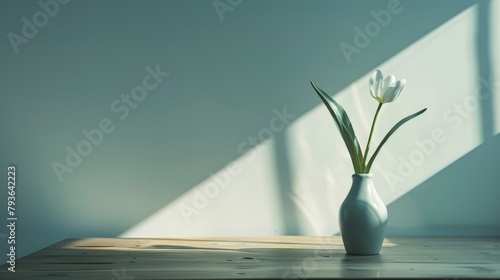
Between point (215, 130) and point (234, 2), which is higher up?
point (234, 2)

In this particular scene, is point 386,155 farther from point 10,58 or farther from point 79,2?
point 10,58

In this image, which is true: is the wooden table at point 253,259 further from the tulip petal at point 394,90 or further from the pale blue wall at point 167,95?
the tulip petal at point 394,90

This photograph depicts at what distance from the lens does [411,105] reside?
249 cm

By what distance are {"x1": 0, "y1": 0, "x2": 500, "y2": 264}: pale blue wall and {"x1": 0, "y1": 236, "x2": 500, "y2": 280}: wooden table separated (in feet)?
0.69

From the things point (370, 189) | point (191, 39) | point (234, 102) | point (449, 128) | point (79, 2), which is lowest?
point (370, 189)

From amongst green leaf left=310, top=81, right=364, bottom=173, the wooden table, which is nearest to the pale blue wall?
the wooden table

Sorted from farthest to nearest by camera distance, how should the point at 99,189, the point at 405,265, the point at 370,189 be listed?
the point at 99,189
the point at 370,189
the point at 405,265

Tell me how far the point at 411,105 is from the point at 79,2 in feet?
4.35

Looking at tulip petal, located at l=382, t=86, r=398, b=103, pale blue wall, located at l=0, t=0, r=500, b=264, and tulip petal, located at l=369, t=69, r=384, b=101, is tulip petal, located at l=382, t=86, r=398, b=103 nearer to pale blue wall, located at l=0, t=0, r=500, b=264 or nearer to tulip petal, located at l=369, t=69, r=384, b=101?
tulip petal, located at l=369, t=69, r=384, b=101

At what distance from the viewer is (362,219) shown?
5.69 feet

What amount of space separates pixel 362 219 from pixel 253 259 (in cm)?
31

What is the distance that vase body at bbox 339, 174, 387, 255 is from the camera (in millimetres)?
1740

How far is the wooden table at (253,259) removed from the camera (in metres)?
1.42

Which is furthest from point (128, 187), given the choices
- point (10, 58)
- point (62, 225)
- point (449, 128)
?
point (449, 128)
